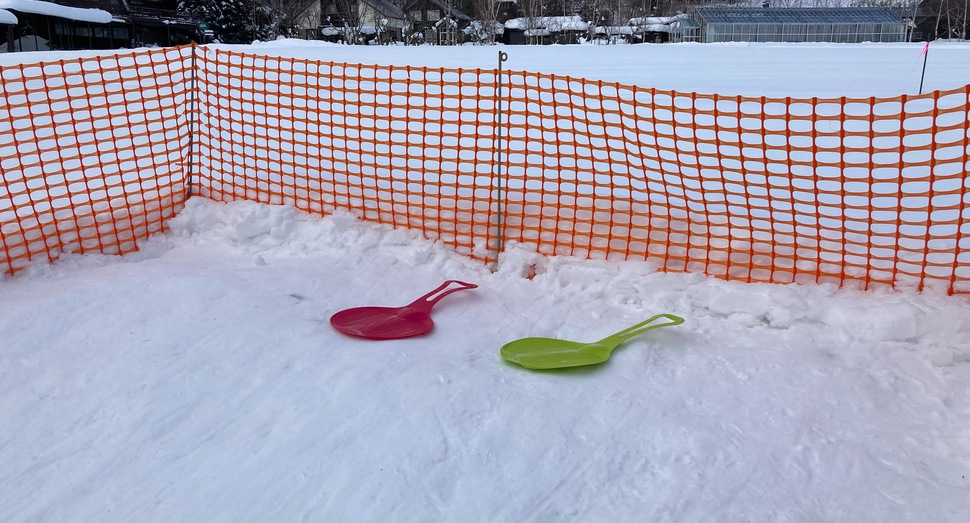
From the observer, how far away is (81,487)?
8.45 feet

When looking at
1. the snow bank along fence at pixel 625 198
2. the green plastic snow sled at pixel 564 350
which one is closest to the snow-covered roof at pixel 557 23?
the snow bank along fence at pixel 625 198

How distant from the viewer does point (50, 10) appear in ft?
81.9

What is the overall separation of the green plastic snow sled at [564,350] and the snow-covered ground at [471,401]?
6 cm

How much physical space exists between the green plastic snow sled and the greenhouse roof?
42.4 metres

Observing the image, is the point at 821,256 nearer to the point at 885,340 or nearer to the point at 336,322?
the point at 885,340

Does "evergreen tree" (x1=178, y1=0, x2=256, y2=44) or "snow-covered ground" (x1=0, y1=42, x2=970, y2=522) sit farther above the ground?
"evergreen tree" (x1=178, y1=0, x2=256, y2=44)

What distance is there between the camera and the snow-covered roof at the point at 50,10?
77.0ft

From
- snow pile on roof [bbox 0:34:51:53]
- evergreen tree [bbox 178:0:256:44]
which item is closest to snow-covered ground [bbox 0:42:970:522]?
snow pile on roof [bbox 0:34:51:53]

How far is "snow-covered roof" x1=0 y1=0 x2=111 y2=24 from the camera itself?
2347 centimetres

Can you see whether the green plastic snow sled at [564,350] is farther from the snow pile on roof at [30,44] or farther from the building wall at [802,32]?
the building wall at [802,32]

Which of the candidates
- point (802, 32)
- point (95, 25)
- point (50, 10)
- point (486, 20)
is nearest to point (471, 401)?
point (50, 10)

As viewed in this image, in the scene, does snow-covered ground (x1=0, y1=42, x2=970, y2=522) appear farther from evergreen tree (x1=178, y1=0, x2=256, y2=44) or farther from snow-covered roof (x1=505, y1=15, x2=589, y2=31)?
snow-covered roof (x1=505, y1=15, x2=589, y2=31)

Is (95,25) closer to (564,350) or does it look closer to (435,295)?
(435,295)

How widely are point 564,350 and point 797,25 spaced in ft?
151
